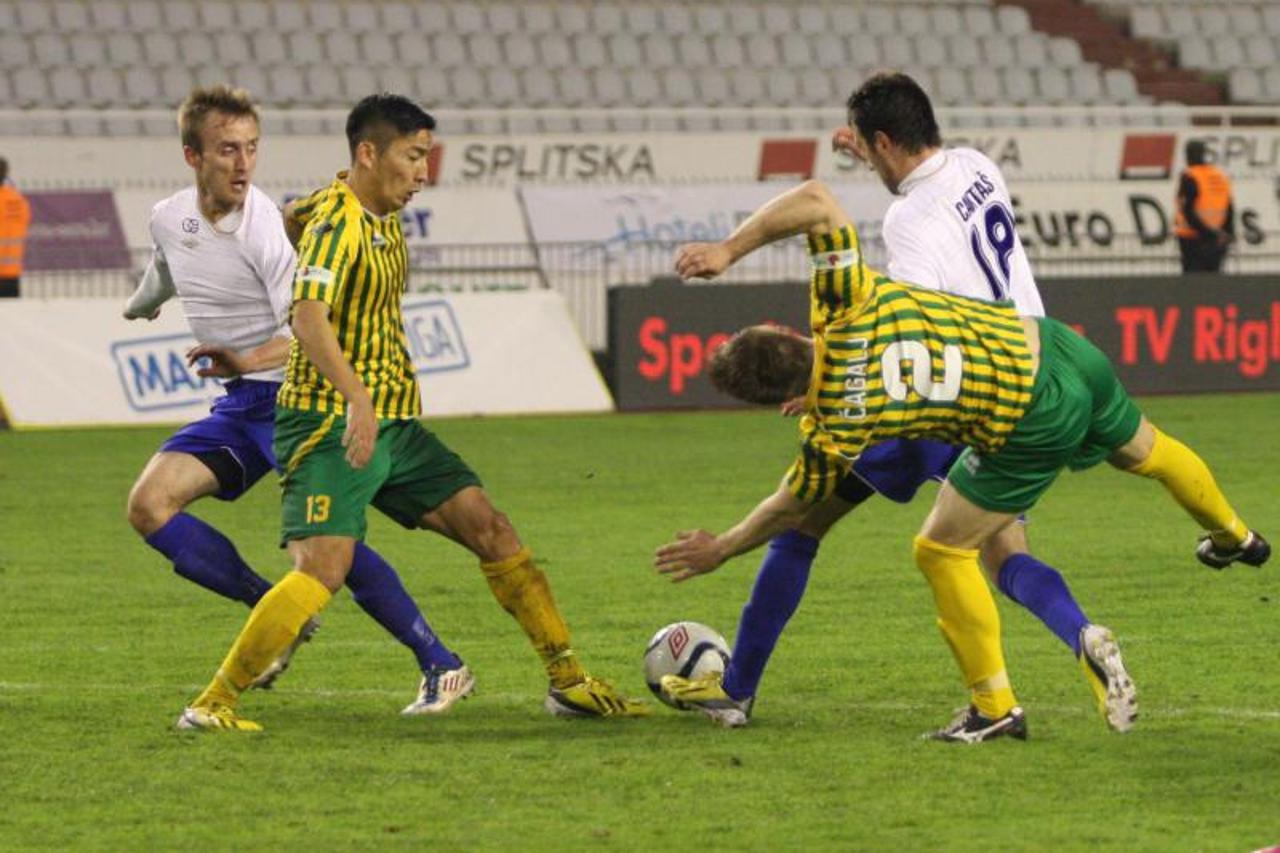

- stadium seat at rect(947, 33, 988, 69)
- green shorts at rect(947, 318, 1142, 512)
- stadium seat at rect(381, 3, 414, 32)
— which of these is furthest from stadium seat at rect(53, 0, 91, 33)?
green shorts at rect(947, 318, 1142, 512)

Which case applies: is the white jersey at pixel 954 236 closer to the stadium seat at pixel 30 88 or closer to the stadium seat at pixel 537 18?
the stadium seat at pixel 30 88

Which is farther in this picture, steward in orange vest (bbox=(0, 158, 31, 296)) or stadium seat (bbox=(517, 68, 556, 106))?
stadium seat (bbox=(517, 68, 556, 106))

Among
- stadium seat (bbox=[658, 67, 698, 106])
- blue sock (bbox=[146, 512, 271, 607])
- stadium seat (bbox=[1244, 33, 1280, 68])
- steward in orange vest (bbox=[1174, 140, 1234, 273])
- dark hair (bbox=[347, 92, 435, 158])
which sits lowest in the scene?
steward in orange vest (bbox=[1174, 140, 1234, 273])

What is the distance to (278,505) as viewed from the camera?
44.2ft

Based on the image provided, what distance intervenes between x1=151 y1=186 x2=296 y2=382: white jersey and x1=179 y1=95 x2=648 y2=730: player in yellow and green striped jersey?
0.62 m

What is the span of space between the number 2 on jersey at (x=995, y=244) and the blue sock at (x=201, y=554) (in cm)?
242

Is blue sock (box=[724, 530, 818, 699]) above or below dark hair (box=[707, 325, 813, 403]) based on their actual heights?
below

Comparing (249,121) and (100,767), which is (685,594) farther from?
(100,767)

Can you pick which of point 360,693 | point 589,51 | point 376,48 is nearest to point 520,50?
point 589,51

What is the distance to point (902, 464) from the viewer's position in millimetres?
7035

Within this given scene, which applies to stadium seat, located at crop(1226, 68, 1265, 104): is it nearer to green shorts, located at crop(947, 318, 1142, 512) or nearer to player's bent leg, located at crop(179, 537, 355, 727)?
green shorts, located at crop(947, 318, 1142, 512)

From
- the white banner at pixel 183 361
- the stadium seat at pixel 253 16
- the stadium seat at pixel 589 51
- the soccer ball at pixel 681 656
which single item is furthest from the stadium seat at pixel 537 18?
the soccer ball at pixel 681 656

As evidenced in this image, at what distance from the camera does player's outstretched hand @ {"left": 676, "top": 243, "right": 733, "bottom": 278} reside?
6.07 metres

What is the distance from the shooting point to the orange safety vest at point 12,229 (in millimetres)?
18859
